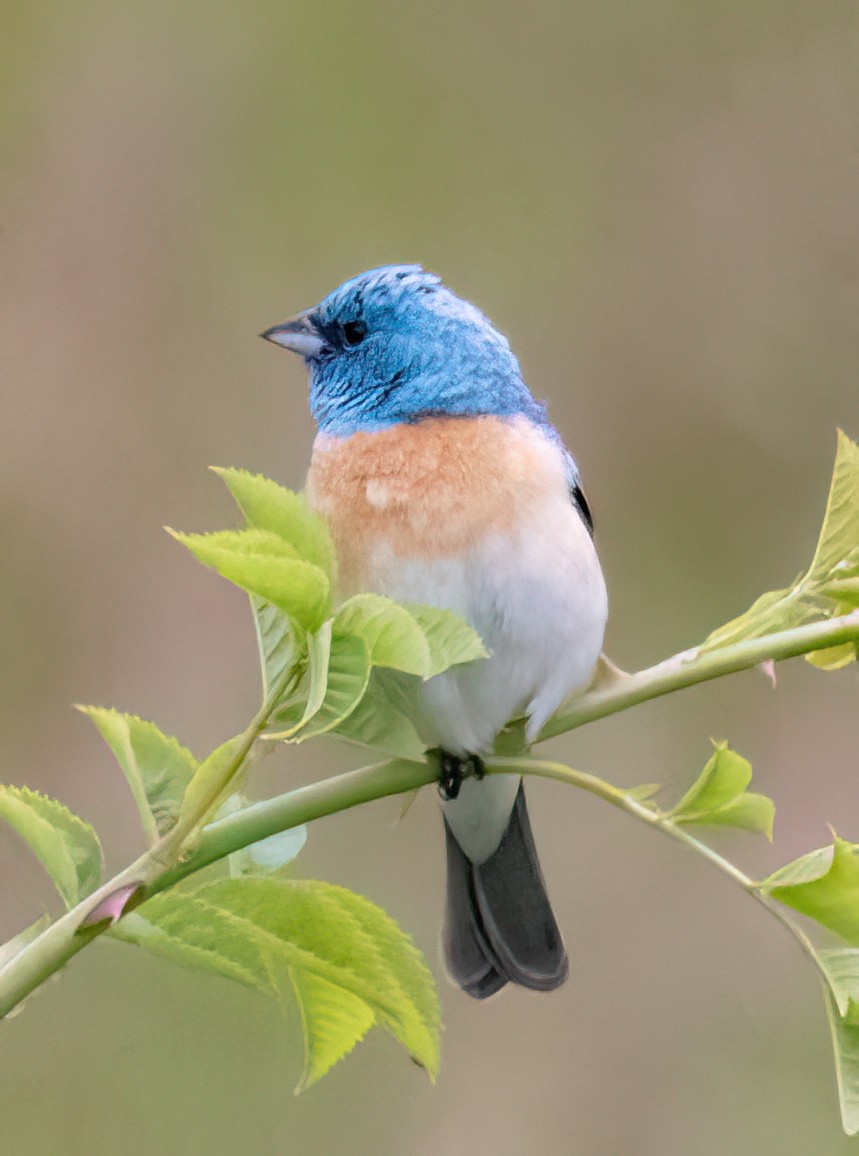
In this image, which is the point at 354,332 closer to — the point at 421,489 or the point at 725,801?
the point at 421,489

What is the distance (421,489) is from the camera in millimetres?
1378

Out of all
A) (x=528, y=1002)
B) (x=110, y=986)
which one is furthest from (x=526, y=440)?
(x=528, y=1002)

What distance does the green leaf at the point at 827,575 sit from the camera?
0.92 m

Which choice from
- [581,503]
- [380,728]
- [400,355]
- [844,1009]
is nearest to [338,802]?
[380,728]

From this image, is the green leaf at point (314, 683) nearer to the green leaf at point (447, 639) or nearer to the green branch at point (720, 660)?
the green leaf at point (447, 639)

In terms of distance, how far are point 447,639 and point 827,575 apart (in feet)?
1.06

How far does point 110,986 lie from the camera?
2143 millimetres

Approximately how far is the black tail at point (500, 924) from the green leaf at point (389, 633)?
1005 mm

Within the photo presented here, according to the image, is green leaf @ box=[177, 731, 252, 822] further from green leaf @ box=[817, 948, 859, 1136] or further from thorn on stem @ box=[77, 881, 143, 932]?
green leaf @ box=[817, 948, 859, 1136]

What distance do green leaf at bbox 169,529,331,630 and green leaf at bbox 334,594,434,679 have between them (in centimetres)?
2

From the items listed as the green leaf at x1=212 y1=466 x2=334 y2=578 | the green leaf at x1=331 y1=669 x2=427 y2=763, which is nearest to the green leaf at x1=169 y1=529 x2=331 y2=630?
the green leaf at x1=212 y1=466 x2=334 y2=578

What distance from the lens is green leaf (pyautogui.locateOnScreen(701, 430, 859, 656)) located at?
92 cm

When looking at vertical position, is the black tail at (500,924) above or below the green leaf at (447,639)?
below

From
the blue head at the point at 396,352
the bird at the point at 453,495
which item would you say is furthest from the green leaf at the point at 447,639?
the blue head at the point at 396,352
